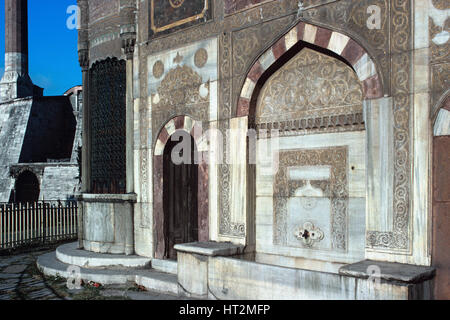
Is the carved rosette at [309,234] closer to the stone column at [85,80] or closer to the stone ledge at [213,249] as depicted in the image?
the stone ledge at [213,249]

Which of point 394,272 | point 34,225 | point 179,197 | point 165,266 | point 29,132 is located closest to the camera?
point 394,272

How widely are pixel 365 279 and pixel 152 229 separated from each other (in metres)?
4.22

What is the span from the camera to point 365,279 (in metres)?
3.85

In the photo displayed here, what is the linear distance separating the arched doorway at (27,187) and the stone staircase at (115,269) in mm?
22043

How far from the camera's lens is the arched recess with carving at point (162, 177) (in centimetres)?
647

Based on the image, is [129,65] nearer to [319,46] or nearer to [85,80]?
[85,80]

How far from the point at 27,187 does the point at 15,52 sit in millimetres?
11517

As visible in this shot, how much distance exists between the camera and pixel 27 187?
1117 inches

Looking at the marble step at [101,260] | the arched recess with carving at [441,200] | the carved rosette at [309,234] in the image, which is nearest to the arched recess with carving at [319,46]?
the arched recess with carving at [441,200]

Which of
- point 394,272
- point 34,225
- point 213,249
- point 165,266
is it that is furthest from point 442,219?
point 34,225

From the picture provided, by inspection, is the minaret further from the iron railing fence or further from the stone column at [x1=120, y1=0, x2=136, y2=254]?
the stone column at [x1=120, y1=0, x2=136, y2=254]

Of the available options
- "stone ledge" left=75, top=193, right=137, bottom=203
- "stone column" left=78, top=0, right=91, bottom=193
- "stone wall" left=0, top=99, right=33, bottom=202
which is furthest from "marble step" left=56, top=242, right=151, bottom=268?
"stone wall" left=0, top=99, right=33, bottom=202

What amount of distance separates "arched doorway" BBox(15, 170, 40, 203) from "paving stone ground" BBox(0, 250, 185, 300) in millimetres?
21834

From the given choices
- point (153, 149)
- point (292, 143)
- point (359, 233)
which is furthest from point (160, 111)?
point (359, 233)
